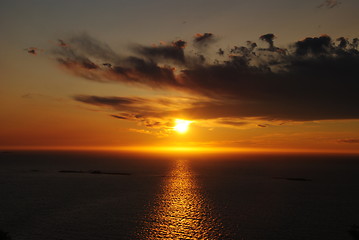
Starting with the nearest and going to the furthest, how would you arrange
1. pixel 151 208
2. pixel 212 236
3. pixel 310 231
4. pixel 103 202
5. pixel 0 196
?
pixel 212 236, pixel 310 231, pixel 151 208, pixel 103 202, pixel 0 196

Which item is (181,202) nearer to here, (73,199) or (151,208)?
(151,208)

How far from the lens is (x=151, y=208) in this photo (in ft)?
216

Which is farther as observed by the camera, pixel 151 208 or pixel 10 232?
pixel 151 208

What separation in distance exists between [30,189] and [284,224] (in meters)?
90.6

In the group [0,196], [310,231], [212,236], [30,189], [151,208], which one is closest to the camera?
[212,236]

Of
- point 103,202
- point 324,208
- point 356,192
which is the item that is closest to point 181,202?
point 103,202

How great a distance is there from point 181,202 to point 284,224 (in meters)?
31.9

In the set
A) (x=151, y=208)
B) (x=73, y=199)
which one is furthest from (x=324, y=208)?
(x=73, y=199)

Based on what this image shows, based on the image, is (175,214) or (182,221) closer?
(182,221)

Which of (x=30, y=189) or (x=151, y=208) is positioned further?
(x=30, y=189)

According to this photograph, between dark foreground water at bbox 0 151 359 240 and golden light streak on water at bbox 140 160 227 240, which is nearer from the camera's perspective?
golden light streak on water at bbox 140 160 227 240

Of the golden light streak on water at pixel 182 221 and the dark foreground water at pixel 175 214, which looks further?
the dark foreground water at pixel 175 214

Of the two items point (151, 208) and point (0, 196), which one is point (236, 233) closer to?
point (151, 208)

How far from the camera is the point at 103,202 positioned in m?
73.0
